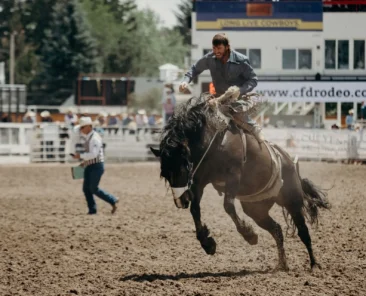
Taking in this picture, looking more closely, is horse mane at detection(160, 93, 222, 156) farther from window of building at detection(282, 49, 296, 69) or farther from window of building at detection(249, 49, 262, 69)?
window of building at detection(282, 49, 296, 69)

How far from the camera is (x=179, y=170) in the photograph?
26.6 ft

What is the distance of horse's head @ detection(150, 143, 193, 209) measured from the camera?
8.09 metres

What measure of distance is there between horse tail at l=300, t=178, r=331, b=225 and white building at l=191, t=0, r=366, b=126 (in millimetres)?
20345

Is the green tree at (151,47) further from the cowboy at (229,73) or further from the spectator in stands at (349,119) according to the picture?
the cowboy at (229,73)

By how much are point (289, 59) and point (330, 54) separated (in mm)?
1603

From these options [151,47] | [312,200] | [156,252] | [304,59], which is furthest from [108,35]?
[312,200]

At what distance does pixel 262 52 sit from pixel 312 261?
23.9 meters

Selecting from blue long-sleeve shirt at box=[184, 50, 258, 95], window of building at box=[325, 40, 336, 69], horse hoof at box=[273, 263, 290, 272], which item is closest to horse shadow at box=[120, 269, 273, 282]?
horse hoof at box=[273, 263, 290, 272]

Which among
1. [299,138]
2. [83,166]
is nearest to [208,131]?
[83,166]

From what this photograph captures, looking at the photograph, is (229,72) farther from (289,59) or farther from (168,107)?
(289,59)

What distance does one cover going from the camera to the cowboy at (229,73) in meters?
8.81

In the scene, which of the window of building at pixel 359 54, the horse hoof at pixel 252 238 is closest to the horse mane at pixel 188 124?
the horse hoof at pixel 252 238

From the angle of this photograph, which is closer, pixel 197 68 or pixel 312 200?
pixel 197 68

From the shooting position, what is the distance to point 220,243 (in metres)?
10.6
